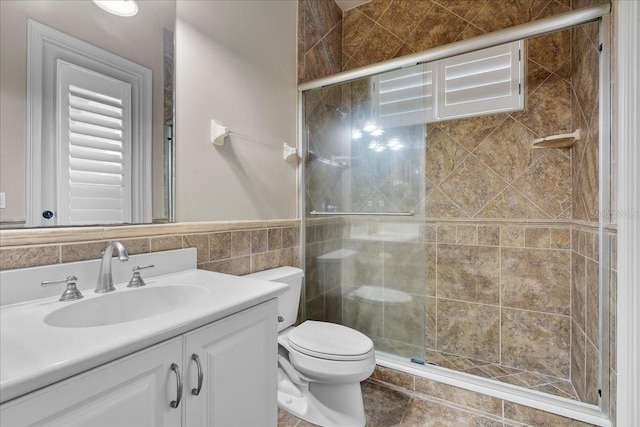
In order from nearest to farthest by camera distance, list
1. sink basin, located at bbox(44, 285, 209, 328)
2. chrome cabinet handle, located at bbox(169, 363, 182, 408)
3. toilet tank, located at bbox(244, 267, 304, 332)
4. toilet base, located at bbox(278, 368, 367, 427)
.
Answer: chrome cabinet handle, located at bbox(169, 363, 182, 408) → sink basin, located at bbox(44, 285, 209, 328) → toilet base, located at bbox(278, 368, 367, 427) → toilet tank, located at bbox(244, 267, 304, 332)

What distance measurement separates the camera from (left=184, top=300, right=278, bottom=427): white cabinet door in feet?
2.56

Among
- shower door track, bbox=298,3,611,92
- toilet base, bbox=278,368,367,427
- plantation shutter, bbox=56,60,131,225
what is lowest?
toilet base, bbox=278,368,367,427

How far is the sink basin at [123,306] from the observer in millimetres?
860

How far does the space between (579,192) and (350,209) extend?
1285mm

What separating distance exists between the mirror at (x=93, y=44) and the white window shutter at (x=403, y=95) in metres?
1.17

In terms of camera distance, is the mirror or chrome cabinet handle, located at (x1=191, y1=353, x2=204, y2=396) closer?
chrome cabinet handle, located at (x1=191, y1=353, x2=204, y2=396)

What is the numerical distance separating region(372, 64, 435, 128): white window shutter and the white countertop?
135 cm

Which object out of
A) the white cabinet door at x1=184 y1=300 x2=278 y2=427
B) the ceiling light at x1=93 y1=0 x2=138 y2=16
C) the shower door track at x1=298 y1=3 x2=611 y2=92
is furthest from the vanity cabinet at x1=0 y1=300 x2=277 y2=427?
the shower door track at x1=298 y1=3 x2=611 y2=92

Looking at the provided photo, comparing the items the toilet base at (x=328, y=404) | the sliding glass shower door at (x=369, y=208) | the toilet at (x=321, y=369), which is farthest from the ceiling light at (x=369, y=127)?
the toilet base at (x=328, y=404)

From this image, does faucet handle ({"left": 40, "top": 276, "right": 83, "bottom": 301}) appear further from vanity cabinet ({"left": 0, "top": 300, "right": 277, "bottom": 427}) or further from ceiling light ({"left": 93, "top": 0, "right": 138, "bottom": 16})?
ceiling light ({"left": 93, "top": 0, "right": 138, "bottom": 16})

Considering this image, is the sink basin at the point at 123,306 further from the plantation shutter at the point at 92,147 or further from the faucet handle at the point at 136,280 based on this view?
the plantation shutter at the point at 92,147

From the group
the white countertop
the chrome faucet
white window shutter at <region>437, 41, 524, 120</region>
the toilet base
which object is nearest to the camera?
the white countertop

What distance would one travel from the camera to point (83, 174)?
1.06m

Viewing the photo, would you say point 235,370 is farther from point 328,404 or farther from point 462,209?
point 462,209
